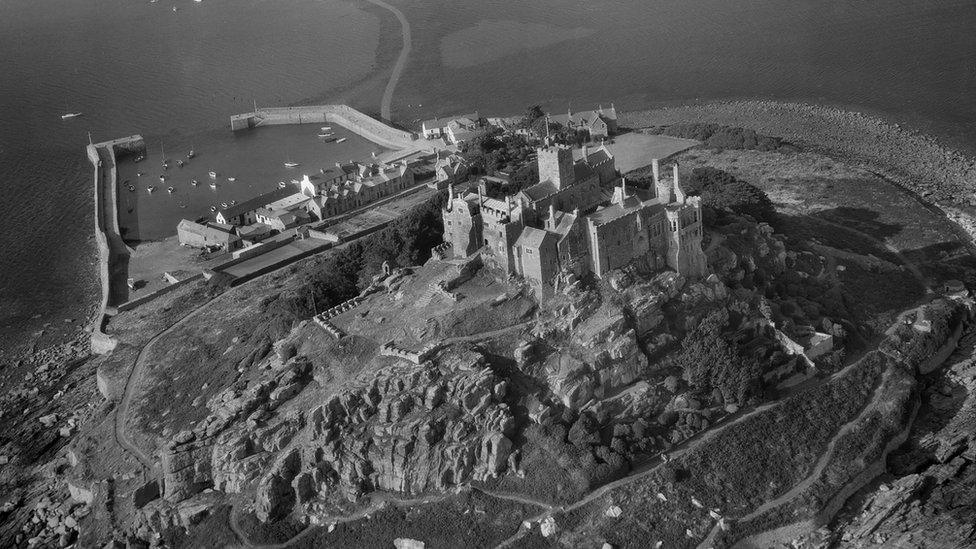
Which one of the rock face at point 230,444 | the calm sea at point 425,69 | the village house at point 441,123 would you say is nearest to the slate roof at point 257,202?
the calm sea at point 425,69

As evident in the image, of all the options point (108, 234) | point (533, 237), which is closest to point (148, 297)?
point (108, 234)

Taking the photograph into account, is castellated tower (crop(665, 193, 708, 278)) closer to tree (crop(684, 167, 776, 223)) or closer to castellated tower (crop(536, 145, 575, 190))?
castellated tower (crop(536, 145, 575, 190))

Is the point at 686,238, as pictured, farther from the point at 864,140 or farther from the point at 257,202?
the point at 864,140

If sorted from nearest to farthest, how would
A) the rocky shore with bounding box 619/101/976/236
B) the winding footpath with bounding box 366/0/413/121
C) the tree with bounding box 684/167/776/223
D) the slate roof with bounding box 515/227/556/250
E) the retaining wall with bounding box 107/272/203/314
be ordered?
the slate roof with bounding box 515/227/556/250 → the tree with bounding box 684/167/776/223 → the retaining wall with bounding box 107/272/203/314 → the rocky shore with bounding box 619/101/976/236 → the winding footpath with bounding box 366/0/413/121

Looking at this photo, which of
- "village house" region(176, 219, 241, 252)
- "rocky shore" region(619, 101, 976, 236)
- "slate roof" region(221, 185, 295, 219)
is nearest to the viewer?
"village house" region(176, 219, 241, 252)

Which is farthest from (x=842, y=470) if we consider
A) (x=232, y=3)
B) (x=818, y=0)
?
(x=232, y=3)

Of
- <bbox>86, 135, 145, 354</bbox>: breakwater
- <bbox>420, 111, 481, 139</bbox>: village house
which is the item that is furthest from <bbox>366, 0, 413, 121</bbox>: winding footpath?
<bbox>86, 135, 145, 354</bbox>: breakwater

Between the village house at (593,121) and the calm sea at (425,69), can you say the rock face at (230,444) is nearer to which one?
the calm sea at (425,69)
